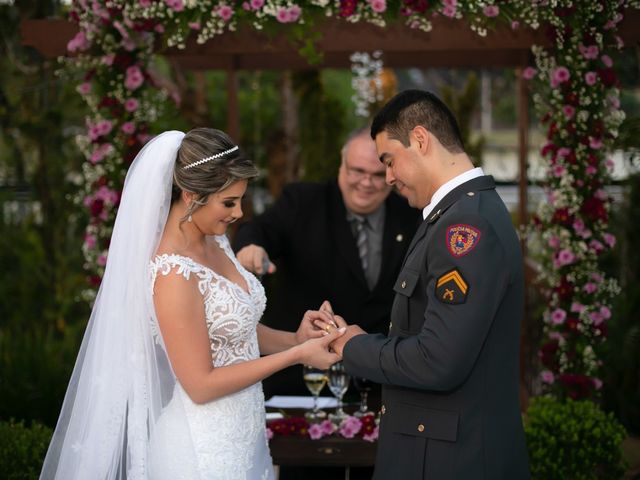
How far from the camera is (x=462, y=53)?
608cm

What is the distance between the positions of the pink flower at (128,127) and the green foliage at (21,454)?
171 cm

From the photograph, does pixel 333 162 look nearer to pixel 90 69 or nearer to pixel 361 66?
pixel 361 66

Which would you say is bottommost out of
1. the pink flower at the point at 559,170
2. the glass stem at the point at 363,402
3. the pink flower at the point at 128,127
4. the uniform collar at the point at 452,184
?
the glass stem at the point at 363,402

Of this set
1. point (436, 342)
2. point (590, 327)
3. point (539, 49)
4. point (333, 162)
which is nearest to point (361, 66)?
point (333, 162)

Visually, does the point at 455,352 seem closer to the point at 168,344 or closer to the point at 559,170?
the point at 168,344

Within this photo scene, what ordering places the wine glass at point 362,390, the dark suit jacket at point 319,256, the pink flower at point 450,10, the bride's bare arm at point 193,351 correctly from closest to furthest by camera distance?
the bride's bare arm at point 193,351
the wine glass at point 362,390
the pink flower at point 450,10
the dark suit jacket at point 319,256

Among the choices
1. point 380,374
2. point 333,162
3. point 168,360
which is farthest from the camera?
point 333,162

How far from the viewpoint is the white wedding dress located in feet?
10.5

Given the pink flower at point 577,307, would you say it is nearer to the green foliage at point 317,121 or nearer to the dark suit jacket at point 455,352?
the dark suit jacket at point 455,352

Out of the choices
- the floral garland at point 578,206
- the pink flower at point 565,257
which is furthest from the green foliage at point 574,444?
the pink flower at point 565,257

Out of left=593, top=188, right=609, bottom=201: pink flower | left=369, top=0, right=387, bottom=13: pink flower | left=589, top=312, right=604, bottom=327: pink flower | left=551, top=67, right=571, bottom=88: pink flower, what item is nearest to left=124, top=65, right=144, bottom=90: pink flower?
left=369, top=0, right=387, bottom=13: pink flower

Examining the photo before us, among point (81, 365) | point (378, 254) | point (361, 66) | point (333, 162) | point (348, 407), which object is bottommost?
point (348, 407)

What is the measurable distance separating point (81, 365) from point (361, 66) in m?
4.76

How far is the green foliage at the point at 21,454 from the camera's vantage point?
4.37 meters
